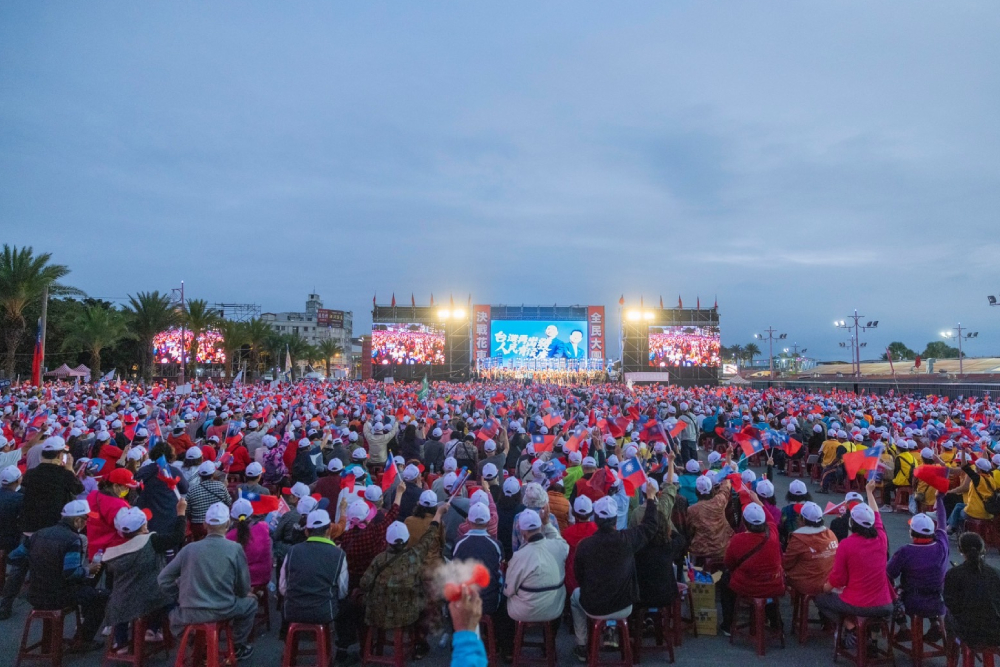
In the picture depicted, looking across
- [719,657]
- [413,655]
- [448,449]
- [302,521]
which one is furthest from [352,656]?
[448,449]

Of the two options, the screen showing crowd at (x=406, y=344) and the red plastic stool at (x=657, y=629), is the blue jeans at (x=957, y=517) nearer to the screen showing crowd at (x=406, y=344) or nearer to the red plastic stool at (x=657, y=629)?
the red plastic stool at (x=657, y=629)

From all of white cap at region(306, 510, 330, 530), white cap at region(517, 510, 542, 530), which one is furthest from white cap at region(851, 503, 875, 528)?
white cap at region(306, 510, 330, 530)

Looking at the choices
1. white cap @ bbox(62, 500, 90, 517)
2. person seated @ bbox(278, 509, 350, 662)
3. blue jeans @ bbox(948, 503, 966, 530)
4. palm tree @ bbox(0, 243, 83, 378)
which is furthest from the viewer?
palm tree @ bbox(0, 243, 83, 378)

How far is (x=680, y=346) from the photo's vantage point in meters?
58.9

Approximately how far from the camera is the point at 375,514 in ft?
21.0

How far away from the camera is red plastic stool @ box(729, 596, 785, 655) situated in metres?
5.79

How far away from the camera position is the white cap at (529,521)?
5.17 m

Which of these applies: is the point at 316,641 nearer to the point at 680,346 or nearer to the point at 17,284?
the point at 17,284

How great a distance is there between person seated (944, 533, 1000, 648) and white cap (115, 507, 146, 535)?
6412mm

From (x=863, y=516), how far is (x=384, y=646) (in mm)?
4396

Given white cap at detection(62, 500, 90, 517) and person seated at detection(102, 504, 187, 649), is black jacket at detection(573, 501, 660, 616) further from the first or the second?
white cap at detection(62, 500, 90, 517)

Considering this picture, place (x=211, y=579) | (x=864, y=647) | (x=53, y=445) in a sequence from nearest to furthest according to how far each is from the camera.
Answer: (x=211, y=579)
(x=864, y=647)
(x=53, y=445)

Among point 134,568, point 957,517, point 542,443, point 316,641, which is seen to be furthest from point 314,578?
point 957,517

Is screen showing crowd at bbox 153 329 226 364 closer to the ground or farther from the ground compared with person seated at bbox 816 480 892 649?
farther from the ground
